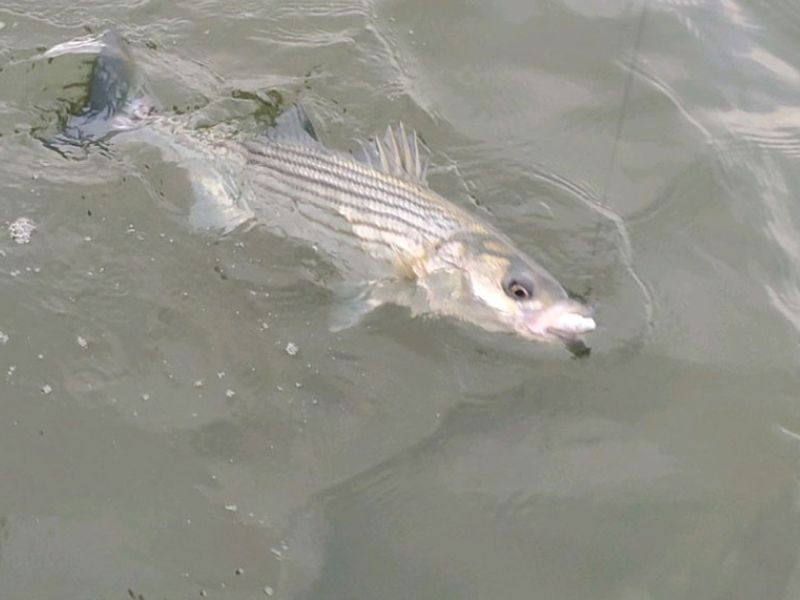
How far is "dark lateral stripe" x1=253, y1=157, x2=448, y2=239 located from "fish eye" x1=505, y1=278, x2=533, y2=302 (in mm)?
507

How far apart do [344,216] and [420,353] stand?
91cm

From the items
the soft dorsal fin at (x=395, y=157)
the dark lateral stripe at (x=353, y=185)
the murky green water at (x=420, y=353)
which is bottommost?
the murky green water at (x=420, y=353)

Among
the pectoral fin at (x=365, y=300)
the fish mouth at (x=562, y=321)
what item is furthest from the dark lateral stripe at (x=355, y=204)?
the fish mouth at (x=562, y=321)

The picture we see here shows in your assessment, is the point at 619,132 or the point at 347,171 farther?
the point at 619,132

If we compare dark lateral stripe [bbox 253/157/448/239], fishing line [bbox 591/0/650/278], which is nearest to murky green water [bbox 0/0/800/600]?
fishing line [bbox 591/0/650/278]

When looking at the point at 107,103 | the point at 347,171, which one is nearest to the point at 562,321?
the point at 347,171

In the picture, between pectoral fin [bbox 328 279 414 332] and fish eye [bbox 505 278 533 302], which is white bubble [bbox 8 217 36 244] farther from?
fish eye [bbox 505 278 533 302]

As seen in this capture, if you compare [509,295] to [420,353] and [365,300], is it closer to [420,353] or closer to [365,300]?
[420,353]

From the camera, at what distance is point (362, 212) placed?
4.93m

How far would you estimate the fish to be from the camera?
4.57m

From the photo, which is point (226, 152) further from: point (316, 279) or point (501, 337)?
point (501, 337)

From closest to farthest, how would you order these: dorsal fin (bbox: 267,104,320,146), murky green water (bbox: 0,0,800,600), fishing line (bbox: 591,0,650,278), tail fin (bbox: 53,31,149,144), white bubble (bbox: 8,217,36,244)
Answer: murky green water (bbox: 0,0,800,600) → white bubble (bbox: 8,217,36,244) → dorsal fin (bbox: 267,104,320,146) → fishing line (bbox: 591,0,650,278) → tail fin (bbox: 53,31,149,144)

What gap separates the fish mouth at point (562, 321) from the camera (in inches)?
171

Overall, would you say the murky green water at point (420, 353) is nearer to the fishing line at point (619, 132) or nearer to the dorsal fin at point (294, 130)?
the fishing line at point (619, 132)
